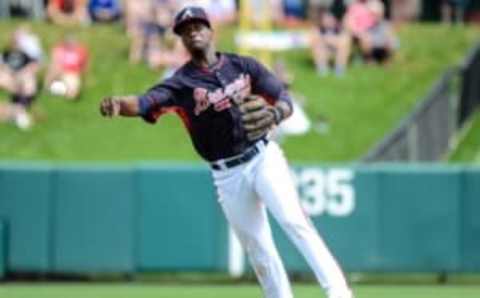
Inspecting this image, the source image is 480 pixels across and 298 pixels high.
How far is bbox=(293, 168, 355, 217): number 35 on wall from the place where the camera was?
1941 cm

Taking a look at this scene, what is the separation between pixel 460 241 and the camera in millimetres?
19312

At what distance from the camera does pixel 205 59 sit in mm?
11906

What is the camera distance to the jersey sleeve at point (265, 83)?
1198 cm

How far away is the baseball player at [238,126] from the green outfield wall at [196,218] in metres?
7.17

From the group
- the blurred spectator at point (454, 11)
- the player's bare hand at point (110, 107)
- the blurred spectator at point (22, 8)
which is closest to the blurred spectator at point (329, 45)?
the blurred spectator at point (454, 11)

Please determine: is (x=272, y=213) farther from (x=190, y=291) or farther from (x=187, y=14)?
(x=190, y=291)

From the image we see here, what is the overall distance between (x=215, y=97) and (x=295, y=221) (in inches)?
40.0


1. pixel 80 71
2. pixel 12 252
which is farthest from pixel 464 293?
pixel 80 71

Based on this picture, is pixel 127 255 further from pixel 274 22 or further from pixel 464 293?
pixel 274 22

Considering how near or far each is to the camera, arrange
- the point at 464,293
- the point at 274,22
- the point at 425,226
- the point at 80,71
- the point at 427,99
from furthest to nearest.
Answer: the point at 274,22
the point at 80,71
the point at 427,99
the point at 425,226
the point at 464,293

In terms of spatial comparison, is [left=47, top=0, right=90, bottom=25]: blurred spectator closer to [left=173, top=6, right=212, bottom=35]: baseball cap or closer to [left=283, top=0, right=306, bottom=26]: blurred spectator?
[left=283, top=0, right=306, bottom=26]: blurred spectator

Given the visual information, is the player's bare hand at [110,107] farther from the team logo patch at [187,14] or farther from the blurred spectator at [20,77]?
Answer: the blurred spectator at [20,77]

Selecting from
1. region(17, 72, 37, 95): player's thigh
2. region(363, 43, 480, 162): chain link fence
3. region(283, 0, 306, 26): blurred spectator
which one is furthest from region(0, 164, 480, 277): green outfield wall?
region(283, 0, 306, 26): blurred spectator

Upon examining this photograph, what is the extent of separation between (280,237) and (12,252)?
119 inches
